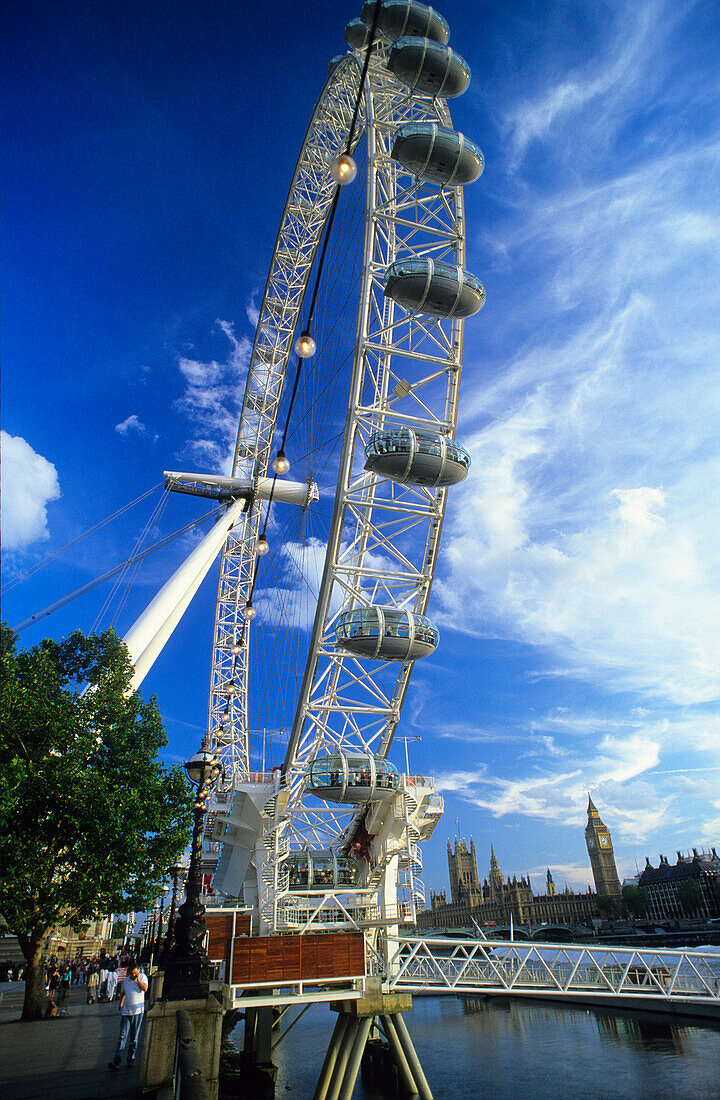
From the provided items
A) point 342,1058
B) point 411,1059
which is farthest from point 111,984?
point 411,1059

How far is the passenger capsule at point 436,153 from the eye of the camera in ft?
84.5

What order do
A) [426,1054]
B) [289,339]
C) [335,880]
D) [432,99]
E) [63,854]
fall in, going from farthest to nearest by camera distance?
[289,339], [426,1054], [432,99], [335,880], [63,854]

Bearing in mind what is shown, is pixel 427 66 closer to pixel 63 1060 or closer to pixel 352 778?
pixel 352 778

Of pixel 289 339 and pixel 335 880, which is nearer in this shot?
pixel 335 880

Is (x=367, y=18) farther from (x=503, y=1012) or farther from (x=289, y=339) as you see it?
(x=503, y=1012)

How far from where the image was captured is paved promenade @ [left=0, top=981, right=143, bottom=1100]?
33.1 ft

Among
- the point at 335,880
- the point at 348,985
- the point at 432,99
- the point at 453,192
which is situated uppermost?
the point at 432,99

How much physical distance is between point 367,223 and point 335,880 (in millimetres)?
26030

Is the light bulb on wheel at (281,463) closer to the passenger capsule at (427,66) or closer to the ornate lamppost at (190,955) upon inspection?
the ornate lamppost at (190,955)

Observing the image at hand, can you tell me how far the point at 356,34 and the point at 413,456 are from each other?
2127cm

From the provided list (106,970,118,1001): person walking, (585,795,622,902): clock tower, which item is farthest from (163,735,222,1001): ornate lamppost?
(585,795,622,902): clock tower

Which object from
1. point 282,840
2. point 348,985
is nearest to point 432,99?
point 282,840

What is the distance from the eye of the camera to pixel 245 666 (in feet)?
172

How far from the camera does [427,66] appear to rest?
26797 mm
